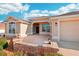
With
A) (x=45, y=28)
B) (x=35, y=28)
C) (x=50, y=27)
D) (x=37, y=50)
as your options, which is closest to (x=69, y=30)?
(x=37, y=50)

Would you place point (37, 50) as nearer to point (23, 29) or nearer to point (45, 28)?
point (45, 28)

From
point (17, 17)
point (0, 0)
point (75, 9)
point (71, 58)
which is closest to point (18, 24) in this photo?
point (17, 17)

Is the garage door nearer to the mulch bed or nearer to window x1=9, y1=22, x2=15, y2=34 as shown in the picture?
the mulch bed

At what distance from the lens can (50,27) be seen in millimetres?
23844

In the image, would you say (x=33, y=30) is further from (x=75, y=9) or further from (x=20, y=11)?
A: (x=75, y=9)

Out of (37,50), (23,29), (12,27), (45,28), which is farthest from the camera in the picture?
(23,29)

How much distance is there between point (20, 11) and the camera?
24.8 m

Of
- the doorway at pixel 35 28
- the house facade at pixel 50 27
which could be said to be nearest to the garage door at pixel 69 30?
the house facade at pixel 50 27

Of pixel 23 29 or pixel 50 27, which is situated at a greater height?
pixel 50 27

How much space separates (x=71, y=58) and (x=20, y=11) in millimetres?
15407

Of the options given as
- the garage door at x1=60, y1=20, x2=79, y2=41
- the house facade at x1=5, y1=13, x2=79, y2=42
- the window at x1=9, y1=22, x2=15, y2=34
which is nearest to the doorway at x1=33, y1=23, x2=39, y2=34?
the house facade at x1=5, y1=13, x2=79, y2=42

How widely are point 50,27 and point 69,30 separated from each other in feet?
20.3

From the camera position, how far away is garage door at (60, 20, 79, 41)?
17.4 m

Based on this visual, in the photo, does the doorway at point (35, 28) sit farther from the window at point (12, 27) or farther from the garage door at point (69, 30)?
the garage door at point (69, 30)
